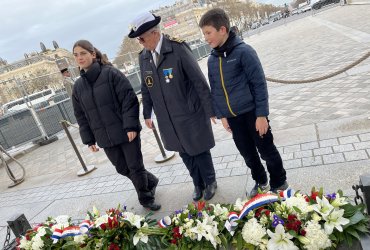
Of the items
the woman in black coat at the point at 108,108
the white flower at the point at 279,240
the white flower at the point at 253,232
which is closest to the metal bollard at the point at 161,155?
the woman in black coat at the point at 108,108

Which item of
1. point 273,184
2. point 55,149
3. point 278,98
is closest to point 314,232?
point 273,184

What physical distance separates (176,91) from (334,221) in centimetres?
185

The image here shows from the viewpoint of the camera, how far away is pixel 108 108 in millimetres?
3658

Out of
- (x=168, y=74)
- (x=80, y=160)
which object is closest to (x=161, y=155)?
(x=80, y=160)

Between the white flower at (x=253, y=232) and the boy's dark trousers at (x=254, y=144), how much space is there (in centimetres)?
102

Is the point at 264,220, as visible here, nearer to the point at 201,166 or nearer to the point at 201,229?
the point at 201,229

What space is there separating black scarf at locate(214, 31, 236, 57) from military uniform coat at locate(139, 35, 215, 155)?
370mm

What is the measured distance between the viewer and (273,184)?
11.1ft

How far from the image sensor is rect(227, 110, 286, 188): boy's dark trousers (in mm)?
3149

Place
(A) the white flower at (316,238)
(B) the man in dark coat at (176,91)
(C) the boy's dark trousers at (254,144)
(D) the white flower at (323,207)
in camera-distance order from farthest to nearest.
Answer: (B) the man in dark coat at (176,91), (C) the boy's dark trousers at (254,144), (D) the white flower at (323,207), (A) the white flower at (316,238)

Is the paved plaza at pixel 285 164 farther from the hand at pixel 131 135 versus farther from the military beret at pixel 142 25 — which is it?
the military beret at pixel 142 25

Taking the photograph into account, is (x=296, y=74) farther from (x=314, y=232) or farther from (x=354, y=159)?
(x=314, y=232)

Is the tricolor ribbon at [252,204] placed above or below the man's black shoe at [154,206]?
above

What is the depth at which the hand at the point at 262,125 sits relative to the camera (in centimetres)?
294
